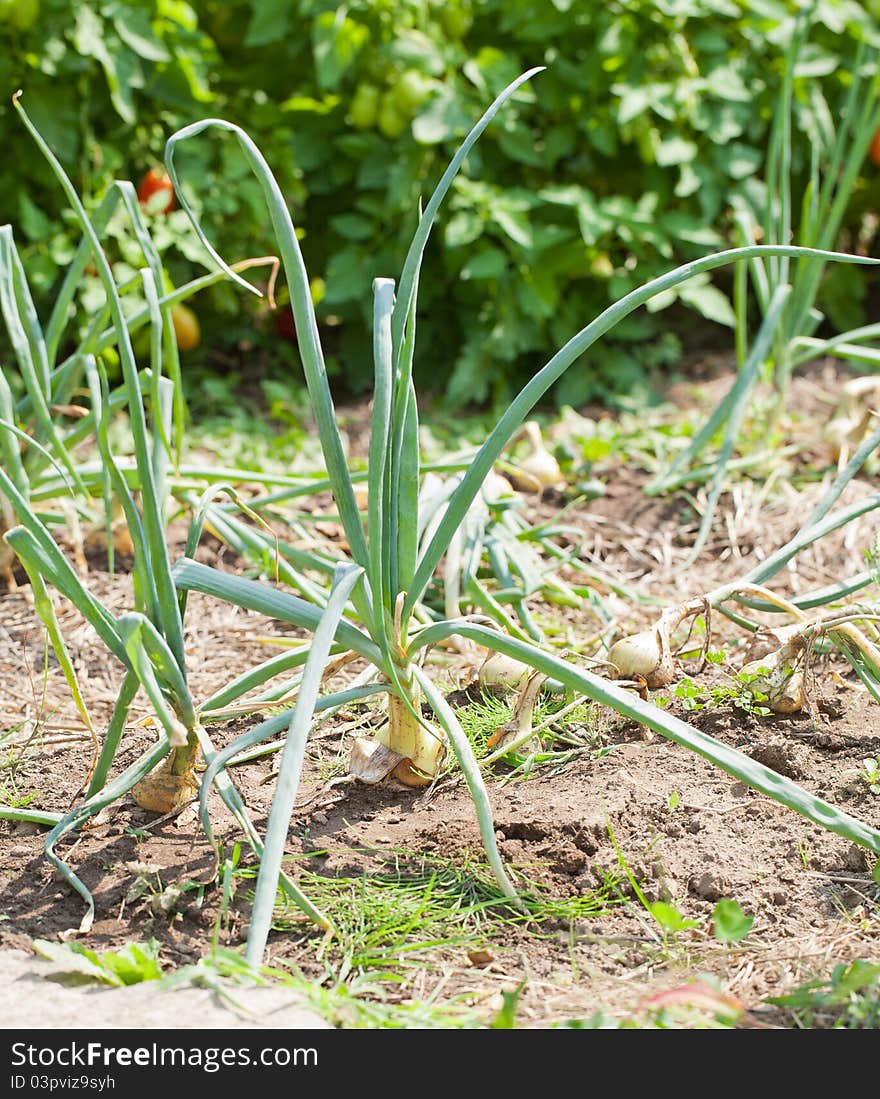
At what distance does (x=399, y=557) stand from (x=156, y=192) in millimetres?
Answer: 1975

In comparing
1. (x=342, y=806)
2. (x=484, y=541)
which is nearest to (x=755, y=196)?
(x=484, y=541)

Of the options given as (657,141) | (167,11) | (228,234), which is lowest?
(228,234)

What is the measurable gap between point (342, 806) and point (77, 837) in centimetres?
32

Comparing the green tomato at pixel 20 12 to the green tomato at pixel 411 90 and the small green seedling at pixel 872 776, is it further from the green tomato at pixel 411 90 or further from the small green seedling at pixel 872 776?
the small green seedling at pixel 872 776

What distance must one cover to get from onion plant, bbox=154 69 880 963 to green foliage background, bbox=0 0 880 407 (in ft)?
5.55

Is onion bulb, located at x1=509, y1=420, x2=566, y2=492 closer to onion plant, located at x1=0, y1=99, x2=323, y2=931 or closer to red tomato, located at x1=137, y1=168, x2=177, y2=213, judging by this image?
red tomato, located at x1=137, y1=168, x2=177, y2=213

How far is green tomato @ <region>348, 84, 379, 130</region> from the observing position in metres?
3.21

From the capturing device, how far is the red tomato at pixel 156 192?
9.68ft

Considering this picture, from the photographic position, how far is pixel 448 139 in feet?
10.4

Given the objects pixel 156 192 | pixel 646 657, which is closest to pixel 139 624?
pixel 646 657

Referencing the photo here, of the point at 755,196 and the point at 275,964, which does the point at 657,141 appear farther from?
the point at 275,964

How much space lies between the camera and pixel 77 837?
1.46m

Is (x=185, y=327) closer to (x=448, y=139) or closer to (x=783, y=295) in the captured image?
(x=448, y=139)

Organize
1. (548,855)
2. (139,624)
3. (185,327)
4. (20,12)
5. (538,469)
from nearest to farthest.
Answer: (139,624) → (548,855) → (538,469) → (20,12) → (185,327)
